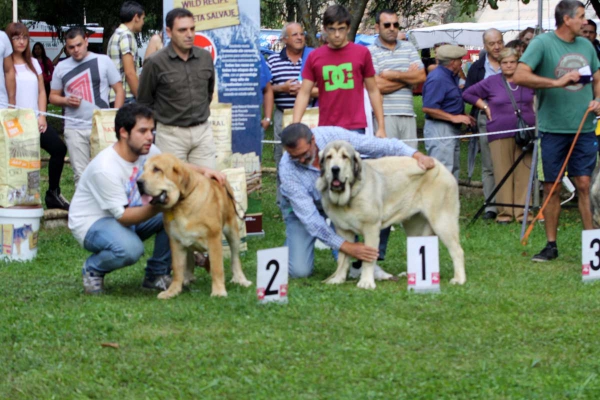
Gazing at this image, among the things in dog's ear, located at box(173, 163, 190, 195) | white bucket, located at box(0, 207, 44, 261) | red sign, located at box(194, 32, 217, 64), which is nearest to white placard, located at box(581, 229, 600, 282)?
dog's ear, located at box(173, 163, 190, 195)

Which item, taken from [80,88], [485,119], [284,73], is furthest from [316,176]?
[485,119]

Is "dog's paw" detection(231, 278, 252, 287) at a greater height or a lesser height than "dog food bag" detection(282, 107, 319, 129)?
lesser

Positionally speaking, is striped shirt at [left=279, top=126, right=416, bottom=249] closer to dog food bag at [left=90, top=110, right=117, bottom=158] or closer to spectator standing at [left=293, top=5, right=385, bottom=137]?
spectator standing at [left=293, top=5, right=385, bottom=137]

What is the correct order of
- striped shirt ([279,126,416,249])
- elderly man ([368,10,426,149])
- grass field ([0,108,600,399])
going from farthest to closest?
elderly man ([368,10,426,149])
striped shirt ([279,126,416,249])
grass field ([0,108,600,399])

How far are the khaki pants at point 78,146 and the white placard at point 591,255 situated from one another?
5.15 m

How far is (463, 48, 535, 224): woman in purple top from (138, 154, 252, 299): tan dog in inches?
190

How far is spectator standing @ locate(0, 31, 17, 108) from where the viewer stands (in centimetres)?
946

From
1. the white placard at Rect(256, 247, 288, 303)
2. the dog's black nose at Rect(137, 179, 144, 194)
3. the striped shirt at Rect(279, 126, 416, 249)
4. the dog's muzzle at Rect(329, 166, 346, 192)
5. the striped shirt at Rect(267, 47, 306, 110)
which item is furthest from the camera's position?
the striped shirt at Rect(267, 47, 306, 110)

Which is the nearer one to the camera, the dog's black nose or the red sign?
the dog's black nose

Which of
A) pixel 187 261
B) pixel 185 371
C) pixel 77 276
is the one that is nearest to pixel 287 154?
pixel 187 261

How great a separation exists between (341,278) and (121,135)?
194cm

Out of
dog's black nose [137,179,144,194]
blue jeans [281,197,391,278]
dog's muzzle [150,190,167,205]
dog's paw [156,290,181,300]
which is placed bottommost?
dog's paw [156,290,181,300]

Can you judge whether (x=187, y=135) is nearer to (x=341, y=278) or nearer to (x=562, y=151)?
(x=341, y=278)

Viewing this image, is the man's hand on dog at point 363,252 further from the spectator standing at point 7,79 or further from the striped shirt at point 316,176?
the spectator standing at point 7,79
